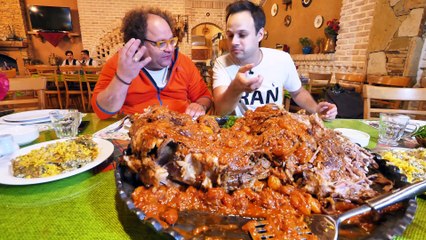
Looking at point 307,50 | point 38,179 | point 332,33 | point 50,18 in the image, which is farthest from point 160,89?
point 50,18

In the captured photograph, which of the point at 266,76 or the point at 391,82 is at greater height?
the point at 266,76

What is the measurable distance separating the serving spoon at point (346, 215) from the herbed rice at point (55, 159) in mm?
813

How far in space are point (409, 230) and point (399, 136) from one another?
2.60 ft

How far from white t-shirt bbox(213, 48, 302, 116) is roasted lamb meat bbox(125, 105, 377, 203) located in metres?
1.27

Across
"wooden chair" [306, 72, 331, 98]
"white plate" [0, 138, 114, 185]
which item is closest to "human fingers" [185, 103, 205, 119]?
"white plate" [0, 138, 114, 185]

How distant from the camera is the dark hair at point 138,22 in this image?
183 centimetres

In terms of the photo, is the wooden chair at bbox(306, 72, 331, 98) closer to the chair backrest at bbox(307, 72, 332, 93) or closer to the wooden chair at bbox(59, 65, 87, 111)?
the chair backrest at bbox(307, 72, 332, 93)

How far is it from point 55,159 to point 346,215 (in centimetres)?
97

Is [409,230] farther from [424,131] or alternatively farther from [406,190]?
[424,131]

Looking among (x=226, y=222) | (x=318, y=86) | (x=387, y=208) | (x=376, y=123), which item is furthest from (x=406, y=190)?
(x=318, y=86)

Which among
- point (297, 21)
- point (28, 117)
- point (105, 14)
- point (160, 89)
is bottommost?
point (28, 117)

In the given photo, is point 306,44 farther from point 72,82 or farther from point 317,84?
point 72,82

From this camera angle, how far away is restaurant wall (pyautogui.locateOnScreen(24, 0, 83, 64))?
915 cm

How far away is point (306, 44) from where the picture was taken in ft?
20.3
